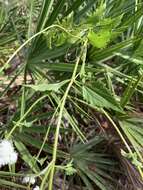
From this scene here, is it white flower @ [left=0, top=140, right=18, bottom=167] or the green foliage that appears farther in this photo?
the green foliage

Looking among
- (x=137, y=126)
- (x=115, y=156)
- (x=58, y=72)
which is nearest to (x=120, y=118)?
(x=137, y=126)

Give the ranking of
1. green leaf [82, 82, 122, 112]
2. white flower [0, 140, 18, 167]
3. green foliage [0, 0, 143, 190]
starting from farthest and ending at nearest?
green foliage [0, 0, 143, 190] < green leaf [82, 82, 122, 112] < white flower [0, 140, 18, 167]

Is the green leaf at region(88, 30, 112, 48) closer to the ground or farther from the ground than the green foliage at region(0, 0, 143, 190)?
farther from the ground

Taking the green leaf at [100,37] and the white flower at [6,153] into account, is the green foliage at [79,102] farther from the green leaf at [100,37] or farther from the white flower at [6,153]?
the white flower at [6,153]

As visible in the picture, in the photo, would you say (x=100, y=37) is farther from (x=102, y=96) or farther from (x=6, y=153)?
(x=6, y=153)

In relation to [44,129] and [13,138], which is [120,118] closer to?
[44,129]

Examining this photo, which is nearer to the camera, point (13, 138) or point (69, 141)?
point (13, 138)

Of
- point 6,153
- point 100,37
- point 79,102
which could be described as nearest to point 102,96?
point 100,37

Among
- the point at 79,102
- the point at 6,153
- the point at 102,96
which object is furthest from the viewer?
the point at 79,102

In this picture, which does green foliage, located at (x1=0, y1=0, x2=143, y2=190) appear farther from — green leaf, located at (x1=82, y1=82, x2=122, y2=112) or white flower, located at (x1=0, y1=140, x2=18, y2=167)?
white flower, located at (x1=0, y1=140, x2=18, y2=167)

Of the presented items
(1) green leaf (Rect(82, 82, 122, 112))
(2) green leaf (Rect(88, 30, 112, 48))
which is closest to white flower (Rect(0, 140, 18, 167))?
(1) green leaf (Rect(82, 82, 122, 112))

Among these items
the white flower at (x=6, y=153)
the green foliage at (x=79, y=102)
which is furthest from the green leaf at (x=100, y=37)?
the white flower at (x=6, y=153)
